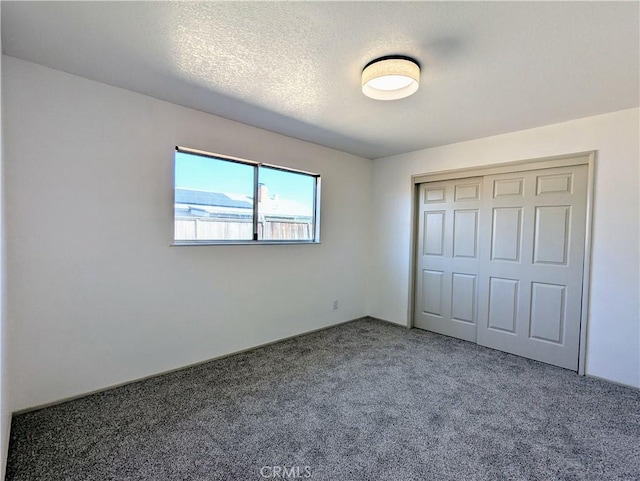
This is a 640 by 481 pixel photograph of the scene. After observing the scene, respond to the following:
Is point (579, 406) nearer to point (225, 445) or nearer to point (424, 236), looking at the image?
point (424, 236)

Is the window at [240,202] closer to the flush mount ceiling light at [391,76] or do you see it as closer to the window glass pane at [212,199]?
the window glass pane at [212,199]

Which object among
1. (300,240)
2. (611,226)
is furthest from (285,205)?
(611,226)

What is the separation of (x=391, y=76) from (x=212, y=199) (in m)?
2.01

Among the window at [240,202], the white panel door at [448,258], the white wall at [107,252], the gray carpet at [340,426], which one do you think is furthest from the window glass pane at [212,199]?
the white panel door at [448,258]

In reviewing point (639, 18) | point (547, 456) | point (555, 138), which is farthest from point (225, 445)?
point (555, 138)

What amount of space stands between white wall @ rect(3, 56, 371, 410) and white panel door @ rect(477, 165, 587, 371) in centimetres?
256

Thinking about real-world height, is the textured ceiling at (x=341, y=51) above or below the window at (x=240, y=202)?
above

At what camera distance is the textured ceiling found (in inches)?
60.8

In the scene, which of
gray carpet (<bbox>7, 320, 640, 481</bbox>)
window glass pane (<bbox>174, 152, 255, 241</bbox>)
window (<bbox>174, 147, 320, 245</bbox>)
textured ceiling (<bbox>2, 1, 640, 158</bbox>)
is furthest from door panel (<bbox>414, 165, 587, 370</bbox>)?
Answer: window glass pane (<bbox>174, 152, 255, 241</bbox>)

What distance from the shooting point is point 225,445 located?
6.04 feet

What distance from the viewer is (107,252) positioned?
2398 mm

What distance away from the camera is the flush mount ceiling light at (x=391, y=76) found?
1.85 meters

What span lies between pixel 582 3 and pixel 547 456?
8.03ft

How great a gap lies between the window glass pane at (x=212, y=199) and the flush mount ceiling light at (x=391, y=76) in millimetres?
1714
